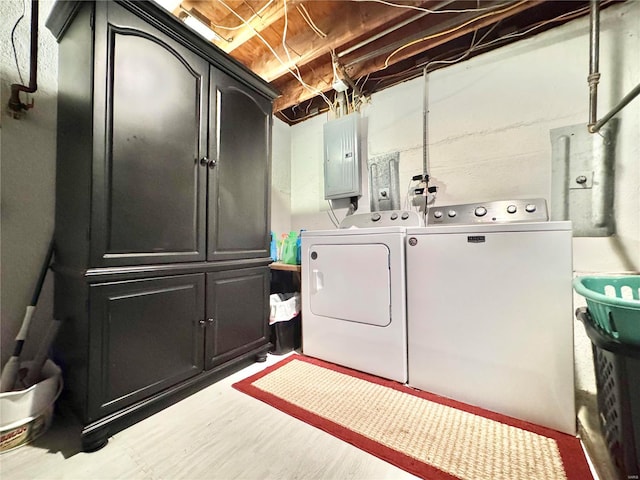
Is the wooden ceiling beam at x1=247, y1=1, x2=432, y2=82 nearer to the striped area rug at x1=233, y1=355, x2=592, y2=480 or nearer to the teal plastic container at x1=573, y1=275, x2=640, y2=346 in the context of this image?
the teal plastic container at x1=573, y1=275, x2=640, y2=346

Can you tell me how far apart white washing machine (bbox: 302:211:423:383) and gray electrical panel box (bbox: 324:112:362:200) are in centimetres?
59

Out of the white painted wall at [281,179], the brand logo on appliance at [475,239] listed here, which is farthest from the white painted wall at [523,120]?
the white painted wall at [281,179]

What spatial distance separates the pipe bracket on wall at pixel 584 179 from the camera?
1423 millimetres

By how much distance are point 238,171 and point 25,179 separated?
42.8 inches

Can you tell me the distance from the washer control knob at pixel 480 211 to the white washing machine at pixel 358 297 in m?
0.36

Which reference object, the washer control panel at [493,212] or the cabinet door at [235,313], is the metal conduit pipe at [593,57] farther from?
the cabinet door at [235,313]

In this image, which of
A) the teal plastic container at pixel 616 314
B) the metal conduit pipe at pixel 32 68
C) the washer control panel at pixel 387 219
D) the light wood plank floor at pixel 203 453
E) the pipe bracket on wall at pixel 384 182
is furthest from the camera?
the pipe bracket on wall at pixel 384 182

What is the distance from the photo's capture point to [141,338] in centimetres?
115

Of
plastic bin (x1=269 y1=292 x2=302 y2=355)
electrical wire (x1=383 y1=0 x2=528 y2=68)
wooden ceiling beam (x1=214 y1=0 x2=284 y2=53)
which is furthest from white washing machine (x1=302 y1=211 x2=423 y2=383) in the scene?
wooden ceiling beam (x1=214 y1=0 x2=284 y2=53)

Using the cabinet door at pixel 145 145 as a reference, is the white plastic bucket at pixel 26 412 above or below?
below

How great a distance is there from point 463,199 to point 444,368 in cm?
121

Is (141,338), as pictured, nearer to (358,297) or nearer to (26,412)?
(26,412)

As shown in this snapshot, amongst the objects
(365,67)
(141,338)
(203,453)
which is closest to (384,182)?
(365,67)

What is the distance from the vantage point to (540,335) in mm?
1138
